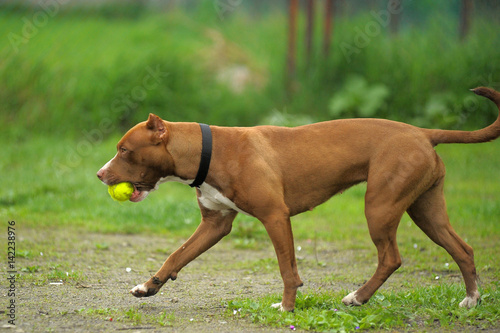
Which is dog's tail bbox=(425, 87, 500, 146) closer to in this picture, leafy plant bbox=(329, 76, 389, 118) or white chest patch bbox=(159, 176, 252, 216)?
white chest patch bbox=(159, 176, 252, 216)

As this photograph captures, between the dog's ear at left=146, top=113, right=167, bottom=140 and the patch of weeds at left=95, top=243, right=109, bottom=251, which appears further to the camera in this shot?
the patch of weeds at left=95, top=243, right=109, bottom=251

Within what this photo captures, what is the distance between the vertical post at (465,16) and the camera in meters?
13.8

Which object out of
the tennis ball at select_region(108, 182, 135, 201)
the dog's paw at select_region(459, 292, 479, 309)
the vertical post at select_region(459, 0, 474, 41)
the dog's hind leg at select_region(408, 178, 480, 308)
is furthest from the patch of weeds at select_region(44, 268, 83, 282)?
the vertical post at select_region(459, 0, 474, 41)

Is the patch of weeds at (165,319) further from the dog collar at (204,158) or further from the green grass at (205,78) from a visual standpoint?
the green grass at (205,78)

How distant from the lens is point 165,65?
44.8 ft

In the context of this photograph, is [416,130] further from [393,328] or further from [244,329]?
[244,329]

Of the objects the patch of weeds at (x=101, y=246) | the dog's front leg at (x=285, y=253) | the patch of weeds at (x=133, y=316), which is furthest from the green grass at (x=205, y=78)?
the patch of weeds at (x=133, y=316)

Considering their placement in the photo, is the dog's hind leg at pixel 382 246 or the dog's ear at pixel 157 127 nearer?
the dog's hind leg at pixel 382 246

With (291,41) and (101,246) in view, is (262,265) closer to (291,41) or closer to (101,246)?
(101,246)

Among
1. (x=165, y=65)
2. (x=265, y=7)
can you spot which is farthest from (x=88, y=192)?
(x=265, y=7)

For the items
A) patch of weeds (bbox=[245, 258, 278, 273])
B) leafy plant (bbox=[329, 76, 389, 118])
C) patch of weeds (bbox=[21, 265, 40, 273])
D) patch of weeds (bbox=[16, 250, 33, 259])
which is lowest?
patch of weeds (bbox=[245, 258, 278, 273])

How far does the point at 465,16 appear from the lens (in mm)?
13898

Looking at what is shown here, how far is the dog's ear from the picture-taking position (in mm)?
5250

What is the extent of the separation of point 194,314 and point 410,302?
1.68 m
